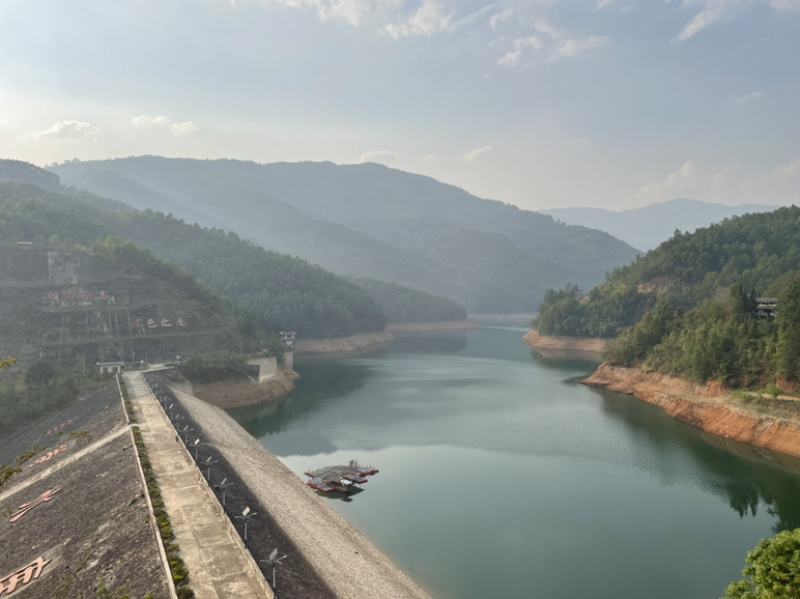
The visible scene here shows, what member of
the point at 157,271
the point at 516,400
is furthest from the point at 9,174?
the point at 516,400

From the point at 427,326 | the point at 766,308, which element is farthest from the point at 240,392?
the point at 427,326

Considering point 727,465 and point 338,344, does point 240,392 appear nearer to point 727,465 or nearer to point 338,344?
point 727,465

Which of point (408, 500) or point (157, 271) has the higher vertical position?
point (157, 271)

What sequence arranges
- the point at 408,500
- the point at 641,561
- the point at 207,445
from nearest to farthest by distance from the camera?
the point at 641,561 < the point at 408,500 < the point at 207,445

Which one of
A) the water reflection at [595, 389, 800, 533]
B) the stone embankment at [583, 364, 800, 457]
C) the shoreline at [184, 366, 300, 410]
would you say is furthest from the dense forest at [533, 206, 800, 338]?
the shoreline at [184, 366, 300, 410]

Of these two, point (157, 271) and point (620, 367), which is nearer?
point (620, 367)

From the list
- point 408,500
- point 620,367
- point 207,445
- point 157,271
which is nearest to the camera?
point 408,500

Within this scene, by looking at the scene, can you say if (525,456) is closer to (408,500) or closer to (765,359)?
(408,500)
